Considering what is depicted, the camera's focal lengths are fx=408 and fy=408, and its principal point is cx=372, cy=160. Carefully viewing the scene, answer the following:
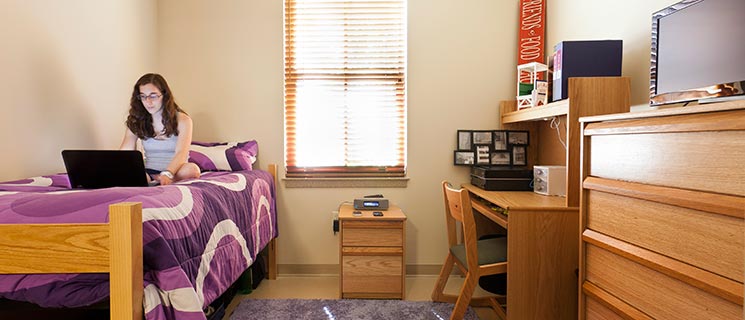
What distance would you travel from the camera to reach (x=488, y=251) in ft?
6.75

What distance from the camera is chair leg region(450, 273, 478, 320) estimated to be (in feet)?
6.30

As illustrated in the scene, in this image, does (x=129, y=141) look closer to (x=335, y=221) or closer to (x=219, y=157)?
(x=219, y=157)

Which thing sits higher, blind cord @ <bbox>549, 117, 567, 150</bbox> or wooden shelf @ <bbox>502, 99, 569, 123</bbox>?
wooden shelf @ <bbox>502, 99, 569, 123</bbox>

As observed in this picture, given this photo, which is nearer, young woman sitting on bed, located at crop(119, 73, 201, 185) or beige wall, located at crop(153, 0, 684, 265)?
young woman sitting on bed, located at crop(119, 73, 201, 185)

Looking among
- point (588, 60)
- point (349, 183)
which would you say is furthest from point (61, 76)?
point (588, 60)

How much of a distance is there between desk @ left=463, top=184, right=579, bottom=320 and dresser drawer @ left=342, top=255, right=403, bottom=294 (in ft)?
2.69

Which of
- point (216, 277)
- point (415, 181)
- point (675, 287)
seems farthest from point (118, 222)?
point (415, 181)

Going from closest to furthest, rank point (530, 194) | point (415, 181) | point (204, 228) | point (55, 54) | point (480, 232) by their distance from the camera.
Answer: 1. point (204, 228)
2. point (55, 54)
3. point (530, 194)
4. point (480, 232)
5. point (415, 181)

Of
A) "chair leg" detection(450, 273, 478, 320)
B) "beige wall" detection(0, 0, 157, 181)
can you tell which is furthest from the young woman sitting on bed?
"chair leg" detection(450, 273, 478, 320)

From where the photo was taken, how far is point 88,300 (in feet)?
3.41

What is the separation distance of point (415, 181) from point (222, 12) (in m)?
1.83

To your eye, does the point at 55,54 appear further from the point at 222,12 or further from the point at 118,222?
the point at 118,222

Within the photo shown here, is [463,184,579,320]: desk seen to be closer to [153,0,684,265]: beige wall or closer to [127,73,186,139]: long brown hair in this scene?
[153,0,684,265]: beige wall

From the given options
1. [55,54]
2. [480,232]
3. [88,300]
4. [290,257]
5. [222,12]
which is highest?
[222,12]
